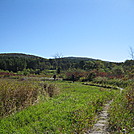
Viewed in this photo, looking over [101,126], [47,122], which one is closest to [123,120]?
[101,126]

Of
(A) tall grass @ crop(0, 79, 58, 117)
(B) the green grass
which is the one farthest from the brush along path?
(A) tall grass @ crop(0, 79, 58, 117)

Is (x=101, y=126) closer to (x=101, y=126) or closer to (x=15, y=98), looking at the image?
(x=101, y=126)

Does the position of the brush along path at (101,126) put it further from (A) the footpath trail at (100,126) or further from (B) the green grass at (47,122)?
(B) the green grass at (47,122)

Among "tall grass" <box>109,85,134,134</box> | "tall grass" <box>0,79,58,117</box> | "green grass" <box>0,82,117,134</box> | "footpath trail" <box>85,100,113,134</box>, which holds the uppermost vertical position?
"tall grass" <box>0,79,58,117</box>

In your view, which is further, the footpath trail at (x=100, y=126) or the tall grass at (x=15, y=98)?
the tall grass at (x=15, y=98)

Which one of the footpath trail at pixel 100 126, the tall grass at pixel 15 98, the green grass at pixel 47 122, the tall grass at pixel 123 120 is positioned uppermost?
the tall grass at pixel 15 98

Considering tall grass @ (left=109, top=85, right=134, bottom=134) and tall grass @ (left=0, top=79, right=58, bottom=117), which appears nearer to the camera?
tall grass @ (left=109, top=85, right=134, bottom=134)

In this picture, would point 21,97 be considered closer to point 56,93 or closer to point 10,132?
point 10,132

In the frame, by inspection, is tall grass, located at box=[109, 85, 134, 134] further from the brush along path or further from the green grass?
the green grass

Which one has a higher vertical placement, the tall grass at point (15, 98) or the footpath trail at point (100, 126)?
the tall grass at point (15, 98)

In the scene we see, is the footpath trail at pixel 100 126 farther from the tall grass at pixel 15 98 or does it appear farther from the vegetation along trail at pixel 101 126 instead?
the tall grass at pixel 15 98

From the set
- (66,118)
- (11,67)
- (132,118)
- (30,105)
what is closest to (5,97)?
(30,105)

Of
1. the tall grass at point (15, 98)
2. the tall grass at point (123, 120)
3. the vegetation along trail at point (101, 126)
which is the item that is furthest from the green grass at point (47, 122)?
the tall grass at point (123, 120)

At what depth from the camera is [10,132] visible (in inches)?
171
